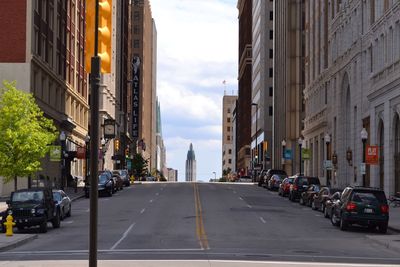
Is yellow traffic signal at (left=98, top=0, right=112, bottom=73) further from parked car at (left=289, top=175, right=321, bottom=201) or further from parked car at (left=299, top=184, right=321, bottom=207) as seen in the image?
parked car at (left=289, top=175, right=321, bottom=201)

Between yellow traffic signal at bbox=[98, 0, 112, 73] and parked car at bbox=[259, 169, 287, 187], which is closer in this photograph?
yellow traffic signal at bbox=[98, 0, 112, 73]

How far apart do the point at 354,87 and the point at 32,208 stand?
38.9m

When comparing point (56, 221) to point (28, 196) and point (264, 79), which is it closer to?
point (28, 196)

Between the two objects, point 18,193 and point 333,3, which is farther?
point 333,3

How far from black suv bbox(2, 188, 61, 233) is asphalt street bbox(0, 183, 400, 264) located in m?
0.71

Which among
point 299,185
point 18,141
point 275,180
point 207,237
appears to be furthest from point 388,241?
point 275,180

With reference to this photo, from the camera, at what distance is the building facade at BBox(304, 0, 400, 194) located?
5053cm

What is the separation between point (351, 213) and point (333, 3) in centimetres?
4772

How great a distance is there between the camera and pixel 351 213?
32.2 meters

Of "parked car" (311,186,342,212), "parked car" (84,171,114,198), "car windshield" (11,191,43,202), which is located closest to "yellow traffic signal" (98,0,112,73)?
"car windshield" (11,191,43,202)

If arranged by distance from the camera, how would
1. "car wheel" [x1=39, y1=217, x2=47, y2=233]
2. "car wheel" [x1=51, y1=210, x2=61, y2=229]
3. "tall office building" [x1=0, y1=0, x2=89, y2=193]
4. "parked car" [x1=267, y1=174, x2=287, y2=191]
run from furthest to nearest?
1. "parked car" [x1=267, y1=174, x2=287, y2=191]
2. "tall office building" [x1=0, y1=0, x2=89, y2=193]
3. "car wheel" [x1=51, y1=210, x2=61, y2=229]
4. "car wheel" [x1=39, y1=217, x2=47, y2=233]

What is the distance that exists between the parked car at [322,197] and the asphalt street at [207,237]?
58cm

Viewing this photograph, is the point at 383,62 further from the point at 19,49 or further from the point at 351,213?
the point at 19,49

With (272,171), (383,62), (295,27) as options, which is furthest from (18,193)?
(295,27)
